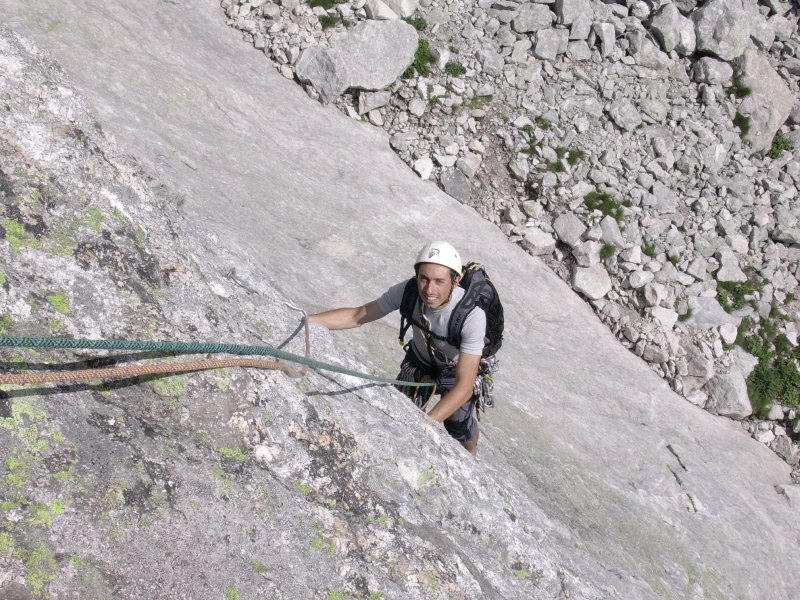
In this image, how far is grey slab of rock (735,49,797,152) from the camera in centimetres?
1762

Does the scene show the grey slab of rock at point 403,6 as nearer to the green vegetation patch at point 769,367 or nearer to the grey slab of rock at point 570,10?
the grey slab of rock at point 570,10

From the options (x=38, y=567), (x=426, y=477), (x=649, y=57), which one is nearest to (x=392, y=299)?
(x=426, y=477)

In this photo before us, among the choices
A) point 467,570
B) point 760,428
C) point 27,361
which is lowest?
point 760,428

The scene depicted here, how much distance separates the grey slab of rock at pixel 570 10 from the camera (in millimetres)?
17297

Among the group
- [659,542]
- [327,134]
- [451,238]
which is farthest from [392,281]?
[659,542]

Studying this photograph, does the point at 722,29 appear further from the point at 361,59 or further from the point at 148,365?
the point at 148,365

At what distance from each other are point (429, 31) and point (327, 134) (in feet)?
13.8

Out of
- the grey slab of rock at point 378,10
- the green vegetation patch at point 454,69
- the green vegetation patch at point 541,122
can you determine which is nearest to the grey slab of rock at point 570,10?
the green vegetation patch at point 541,122

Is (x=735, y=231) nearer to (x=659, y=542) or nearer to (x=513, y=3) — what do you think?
(x=513, y=3)

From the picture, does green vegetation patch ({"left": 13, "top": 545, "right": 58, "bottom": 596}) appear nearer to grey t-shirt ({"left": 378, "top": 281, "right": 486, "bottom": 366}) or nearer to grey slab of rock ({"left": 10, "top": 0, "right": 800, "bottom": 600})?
grey slab of rock ({"left": 10, "top": 0, "right": 800, "bottom": 600})

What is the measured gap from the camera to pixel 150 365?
3895 millimetres

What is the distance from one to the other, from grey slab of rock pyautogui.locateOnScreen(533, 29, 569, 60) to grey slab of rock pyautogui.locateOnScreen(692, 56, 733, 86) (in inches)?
136

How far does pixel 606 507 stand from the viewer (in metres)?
9.59

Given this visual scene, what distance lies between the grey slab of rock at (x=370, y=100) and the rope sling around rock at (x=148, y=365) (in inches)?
462
